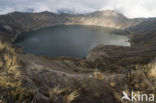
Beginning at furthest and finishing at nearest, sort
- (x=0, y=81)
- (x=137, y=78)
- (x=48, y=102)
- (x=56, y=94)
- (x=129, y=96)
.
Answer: (x=137, y=78) → (x=129, y=96) → (x=56, y=94) → (x=48, y=102) → (x=0, y=81)

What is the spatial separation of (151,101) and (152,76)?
2298 mm

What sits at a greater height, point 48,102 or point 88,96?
point 48,102

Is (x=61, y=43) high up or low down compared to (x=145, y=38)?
down

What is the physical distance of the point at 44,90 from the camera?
3260 mm

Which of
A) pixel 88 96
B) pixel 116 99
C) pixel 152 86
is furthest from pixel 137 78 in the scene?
pixel 88 96

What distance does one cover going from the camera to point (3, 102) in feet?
6.67

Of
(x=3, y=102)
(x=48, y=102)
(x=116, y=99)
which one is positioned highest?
(x=3, y=102)

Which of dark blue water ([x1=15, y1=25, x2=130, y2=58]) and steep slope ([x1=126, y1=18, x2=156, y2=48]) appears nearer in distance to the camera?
dark blue water ([x1=15, y1=25, x2=130, y2=58])

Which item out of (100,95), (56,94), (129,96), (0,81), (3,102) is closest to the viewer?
(3,102)

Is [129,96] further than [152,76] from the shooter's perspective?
No

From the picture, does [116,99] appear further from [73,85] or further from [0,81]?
[0,81]

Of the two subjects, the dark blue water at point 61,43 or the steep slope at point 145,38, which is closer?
the dark blue water at point 61,43

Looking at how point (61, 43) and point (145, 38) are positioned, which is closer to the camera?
point (61, 43)

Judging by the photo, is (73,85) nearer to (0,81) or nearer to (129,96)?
(129,96)
